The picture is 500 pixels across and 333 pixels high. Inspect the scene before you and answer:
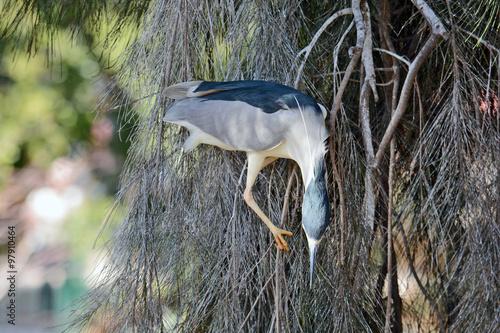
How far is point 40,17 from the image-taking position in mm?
1804

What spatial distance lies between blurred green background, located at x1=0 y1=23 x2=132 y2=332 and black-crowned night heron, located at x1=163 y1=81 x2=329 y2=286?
6.82 ft

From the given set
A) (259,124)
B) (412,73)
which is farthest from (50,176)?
(412,73)

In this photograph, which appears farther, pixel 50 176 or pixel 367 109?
pixel 50 176

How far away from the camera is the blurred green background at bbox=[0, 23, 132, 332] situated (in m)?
3.69

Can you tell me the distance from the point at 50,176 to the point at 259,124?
3.64 metres

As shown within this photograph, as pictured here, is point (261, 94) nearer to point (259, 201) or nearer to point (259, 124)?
point (259, 124)

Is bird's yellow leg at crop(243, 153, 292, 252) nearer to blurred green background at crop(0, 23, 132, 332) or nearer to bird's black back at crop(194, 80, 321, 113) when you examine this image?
bird's black back at crop(194, 80, 321, 113)

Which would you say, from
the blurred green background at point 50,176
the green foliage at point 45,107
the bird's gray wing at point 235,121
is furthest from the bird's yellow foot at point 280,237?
the green foliage at point 45,107

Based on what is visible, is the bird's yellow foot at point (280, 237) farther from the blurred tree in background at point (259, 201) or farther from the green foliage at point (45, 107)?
the green foliage at point (45, 107)

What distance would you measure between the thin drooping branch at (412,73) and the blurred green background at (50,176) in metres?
2.23

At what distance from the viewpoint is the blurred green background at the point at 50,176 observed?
3689 mm

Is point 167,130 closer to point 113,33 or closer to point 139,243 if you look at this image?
point 139,243

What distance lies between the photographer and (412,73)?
48.4 inches

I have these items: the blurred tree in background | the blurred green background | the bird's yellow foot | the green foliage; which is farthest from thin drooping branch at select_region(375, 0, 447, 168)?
the green foliage
